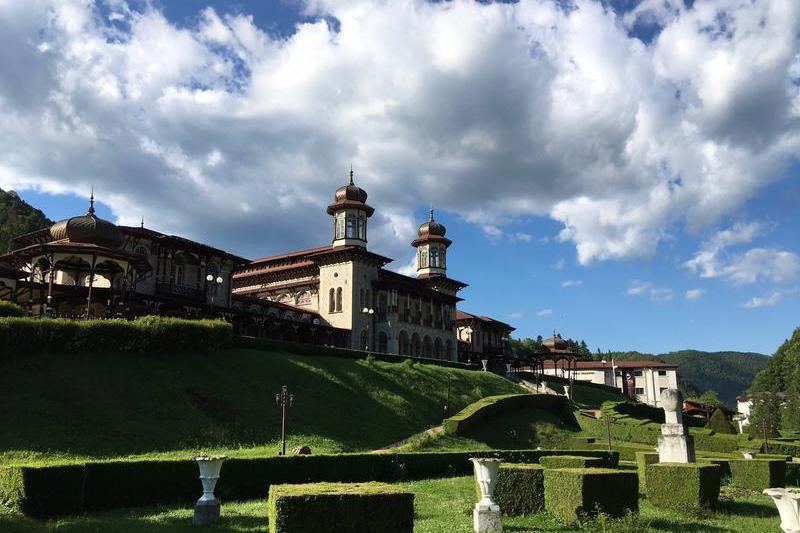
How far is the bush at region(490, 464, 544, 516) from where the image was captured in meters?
15.5

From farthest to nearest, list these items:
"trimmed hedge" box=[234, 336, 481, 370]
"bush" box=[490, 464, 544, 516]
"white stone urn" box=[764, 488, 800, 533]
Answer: "trimmed hedge" box=[234, 336, 481, 370] < "bush" box=[490, 464, 544, 516] < "white stone urn" box=[764, 488, 800, 533]

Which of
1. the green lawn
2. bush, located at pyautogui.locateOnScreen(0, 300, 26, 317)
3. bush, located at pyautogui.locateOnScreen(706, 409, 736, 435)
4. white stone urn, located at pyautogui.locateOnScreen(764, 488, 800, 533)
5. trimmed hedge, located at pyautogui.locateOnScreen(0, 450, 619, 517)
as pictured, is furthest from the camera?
bush, located at pyautogui.locateOnScreen(706, 409, 736, 435)

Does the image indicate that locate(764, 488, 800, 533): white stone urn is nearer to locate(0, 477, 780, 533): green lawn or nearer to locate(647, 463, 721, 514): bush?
locate(0, 477, 780, 533): green lawn

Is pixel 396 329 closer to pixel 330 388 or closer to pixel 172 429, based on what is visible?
pixel 330 388

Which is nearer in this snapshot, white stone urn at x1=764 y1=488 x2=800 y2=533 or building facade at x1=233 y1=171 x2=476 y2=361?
white stone urn at x1=764 y1=488 x2=800 y2=533

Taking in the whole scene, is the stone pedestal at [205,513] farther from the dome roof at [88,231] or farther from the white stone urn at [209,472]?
the dome roof at [88,231]

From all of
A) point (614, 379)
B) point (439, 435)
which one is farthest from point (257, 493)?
point (614, 379)

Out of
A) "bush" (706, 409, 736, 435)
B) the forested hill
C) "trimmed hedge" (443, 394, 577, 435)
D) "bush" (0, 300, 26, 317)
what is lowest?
"bush" (706, 409, 736, 435)

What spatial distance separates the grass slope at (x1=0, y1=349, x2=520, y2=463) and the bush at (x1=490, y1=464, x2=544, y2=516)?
13128 millimetres

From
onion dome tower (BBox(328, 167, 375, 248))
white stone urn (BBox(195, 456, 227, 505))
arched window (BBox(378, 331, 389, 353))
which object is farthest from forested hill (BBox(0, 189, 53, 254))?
white stone urn (BBox(195, 456, 227, 505))

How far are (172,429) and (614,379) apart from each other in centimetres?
8217

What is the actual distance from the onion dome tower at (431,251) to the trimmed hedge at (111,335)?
136ft

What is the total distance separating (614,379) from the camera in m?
96.4

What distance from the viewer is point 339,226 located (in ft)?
198
